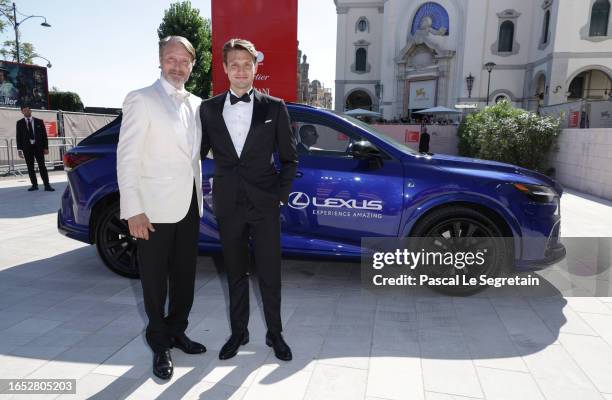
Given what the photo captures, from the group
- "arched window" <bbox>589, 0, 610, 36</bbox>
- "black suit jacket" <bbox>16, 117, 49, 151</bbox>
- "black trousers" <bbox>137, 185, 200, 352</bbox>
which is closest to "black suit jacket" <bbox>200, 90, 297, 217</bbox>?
"black trousers" <bbox>137, 185, 200, 352</bbox>

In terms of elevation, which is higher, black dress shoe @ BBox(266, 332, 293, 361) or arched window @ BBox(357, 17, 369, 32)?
arched window @ BBox(357, 17, 369, 32)

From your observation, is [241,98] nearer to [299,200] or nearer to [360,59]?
[299,200]

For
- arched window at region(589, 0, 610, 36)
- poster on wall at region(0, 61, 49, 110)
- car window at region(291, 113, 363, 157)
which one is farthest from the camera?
Result: arched window at region(589, 0, 610, 36)

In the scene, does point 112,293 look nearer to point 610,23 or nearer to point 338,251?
point 338,251

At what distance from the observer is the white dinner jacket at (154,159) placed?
92.7 inches

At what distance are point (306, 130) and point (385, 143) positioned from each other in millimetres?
763

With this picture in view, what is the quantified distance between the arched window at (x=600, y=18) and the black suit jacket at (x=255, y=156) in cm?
3325

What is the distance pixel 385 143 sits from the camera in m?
3.85

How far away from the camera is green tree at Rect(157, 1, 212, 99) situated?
29.6 m

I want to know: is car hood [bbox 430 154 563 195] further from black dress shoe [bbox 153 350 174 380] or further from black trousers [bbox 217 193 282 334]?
black dress shoe [bbox 153 350 174 380]

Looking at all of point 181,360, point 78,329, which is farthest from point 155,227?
point 78,329

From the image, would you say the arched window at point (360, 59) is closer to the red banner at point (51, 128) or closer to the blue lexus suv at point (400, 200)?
the red banner at point (51, 128)

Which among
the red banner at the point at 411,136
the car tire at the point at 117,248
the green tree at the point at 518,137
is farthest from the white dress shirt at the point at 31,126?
the red banner at the point at 411,136

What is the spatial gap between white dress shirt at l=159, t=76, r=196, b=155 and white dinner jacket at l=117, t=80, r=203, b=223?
0.09 ft
